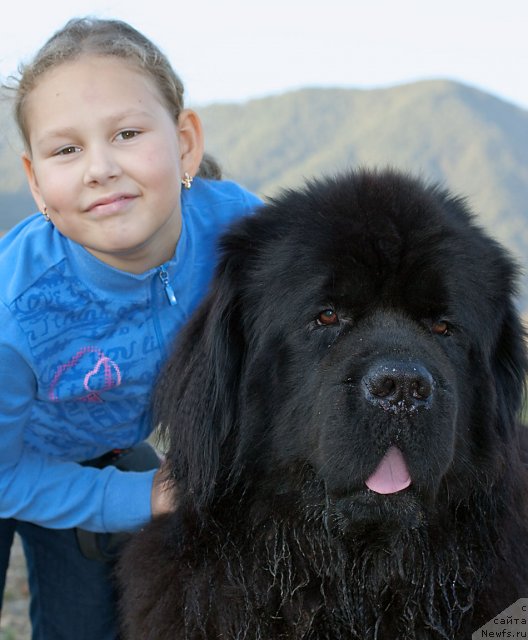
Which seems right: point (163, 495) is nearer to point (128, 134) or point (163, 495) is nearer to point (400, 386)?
point (400, 386)

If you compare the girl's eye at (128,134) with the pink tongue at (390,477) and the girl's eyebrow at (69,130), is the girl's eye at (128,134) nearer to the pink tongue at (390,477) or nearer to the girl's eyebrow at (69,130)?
the girl's eyebrow at (69,130)

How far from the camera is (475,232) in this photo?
7.47 ft

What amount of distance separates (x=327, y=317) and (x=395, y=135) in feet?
65.3

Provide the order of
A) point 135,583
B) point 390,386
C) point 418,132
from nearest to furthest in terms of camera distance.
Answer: point 390,386 < point 135,583 < point 418,132

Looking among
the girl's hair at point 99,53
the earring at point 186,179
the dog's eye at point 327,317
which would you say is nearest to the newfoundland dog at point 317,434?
the dog's eye at point 327,317

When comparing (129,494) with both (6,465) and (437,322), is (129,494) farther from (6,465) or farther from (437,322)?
(437,322)

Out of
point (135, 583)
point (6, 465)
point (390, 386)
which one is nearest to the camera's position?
point (390, 386)

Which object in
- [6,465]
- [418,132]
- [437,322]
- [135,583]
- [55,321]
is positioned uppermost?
[437,322]

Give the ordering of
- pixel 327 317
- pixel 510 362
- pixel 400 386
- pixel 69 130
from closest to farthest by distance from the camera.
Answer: pixel 400 386 → pixel 327 317 → pixel 510 362 → pixel 69 130

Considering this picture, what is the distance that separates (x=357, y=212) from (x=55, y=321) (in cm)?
97

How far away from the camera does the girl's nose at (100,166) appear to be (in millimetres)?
2420

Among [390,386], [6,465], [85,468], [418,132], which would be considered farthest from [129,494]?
[418,132]

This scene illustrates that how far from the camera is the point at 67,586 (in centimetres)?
308

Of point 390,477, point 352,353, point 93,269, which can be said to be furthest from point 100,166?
point 390,477
